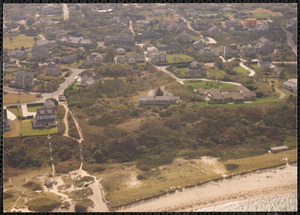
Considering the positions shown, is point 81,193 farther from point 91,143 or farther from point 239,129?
point 239,129

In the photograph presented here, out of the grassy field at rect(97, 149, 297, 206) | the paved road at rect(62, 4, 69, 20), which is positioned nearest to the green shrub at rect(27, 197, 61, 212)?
the grassy field at rect(97, 149, 297, 206)

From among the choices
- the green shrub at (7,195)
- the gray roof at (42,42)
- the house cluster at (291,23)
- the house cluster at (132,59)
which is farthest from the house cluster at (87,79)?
the house cluster at (291,23)

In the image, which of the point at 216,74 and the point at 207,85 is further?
the point at 216,74

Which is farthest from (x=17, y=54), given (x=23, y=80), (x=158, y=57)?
(x=158, y=57)

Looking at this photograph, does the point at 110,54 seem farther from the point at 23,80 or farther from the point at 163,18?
the point at 163,18

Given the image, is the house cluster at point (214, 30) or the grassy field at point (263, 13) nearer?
the house cluster at point (214, 30)

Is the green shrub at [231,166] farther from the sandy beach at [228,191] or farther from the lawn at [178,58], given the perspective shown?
the lawn at [178,58]
